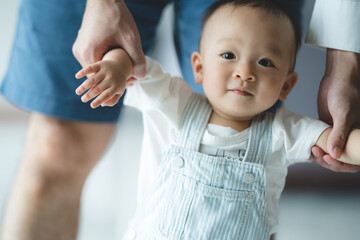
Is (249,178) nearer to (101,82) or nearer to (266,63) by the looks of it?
(266,63)

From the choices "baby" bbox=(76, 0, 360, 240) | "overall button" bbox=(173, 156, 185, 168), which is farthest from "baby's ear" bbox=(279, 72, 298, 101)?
"overall button" bbox=(173, 156, 185, 168)

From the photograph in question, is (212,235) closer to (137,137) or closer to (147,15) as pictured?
(147,15)

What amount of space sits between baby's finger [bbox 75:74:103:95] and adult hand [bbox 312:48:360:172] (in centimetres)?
39

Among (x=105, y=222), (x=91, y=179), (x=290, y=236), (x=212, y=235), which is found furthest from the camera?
(x=91, y=179)

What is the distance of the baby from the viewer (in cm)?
68

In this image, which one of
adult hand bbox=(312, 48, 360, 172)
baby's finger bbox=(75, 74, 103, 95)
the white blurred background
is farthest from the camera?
the white blurred background

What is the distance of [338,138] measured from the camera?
67cm

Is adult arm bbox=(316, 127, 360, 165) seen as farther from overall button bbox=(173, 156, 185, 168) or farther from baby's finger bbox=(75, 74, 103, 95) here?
baby's finger bbox=(75, 74, 103, 95)

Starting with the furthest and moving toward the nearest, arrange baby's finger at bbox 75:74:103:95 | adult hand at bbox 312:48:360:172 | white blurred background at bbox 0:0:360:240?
white blurred background at bbox 0:0:360:240
adult hand at bbox 312:48:360:172
baby's finger at bbox 75:74:103:95

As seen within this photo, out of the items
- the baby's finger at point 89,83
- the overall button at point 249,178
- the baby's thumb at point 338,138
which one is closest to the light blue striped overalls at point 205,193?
the overall button at point 249,178

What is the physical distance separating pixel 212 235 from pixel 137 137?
1.20m

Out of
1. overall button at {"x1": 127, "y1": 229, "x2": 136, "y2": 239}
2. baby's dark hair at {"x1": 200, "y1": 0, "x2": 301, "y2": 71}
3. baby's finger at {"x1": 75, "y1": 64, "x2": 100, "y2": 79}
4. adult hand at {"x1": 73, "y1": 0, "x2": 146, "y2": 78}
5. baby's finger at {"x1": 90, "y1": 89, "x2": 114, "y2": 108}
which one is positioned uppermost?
baby's dark hair at {"x1": 200, "y1": 0, "x2": 301, "y2": 71}

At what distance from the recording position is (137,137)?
1843mm

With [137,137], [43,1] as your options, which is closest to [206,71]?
[43,1]
